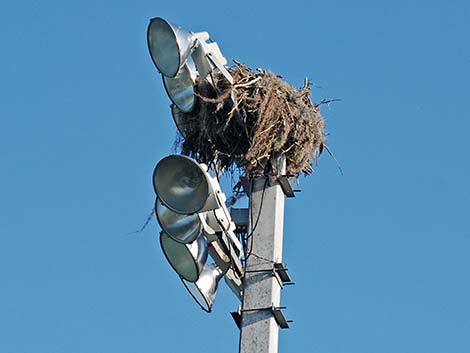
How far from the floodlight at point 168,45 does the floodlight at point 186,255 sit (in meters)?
1.05

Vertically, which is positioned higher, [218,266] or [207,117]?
[207,117]

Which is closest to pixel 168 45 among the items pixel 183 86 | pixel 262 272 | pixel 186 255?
pixel 183 86

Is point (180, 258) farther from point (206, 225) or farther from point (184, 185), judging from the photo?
point (184, 185)

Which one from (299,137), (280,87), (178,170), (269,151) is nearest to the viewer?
(178,170)

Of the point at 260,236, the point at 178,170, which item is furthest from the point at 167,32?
the point at 260,236

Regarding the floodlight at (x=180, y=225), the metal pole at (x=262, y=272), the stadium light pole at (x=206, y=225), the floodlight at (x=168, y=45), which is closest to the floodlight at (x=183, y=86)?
the stadium light pole at (x=206, y=225)

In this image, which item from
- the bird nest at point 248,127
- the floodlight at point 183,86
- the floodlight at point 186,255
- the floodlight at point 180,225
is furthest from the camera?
the bird nest at point 248,127

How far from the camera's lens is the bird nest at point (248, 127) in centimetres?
783

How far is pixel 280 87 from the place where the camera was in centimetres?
890

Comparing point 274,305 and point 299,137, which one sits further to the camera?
point 299,137

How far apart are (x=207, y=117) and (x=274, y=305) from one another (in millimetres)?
1824

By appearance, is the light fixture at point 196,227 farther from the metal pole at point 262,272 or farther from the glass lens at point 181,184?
the metal pole at point 262,272

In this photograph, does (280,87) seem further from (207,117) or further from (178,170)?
(178,170)

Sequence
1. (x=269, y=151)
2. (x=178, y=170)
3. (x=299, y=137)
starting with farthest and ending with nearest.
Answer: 1. (x=299, y=137)
2. (x=269, y=151)
3. (x=178, y=170)
